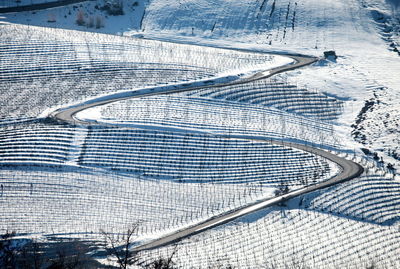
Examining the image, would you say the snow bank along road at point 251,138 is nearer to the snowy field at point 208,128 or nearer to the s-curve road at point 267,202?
the s-curve road at point 267,202

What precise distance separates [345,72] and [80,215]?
38.1 meters

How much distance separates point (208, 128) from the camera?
5338cm

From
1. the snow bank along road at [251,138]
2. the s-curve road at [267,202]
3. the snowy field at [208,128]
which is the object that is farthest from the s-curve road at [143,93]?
the s-curve road at [267,202]

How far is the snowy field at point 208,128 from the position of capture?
38062 millimetres

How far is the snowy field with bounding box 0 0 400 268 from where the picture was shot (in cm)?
3806

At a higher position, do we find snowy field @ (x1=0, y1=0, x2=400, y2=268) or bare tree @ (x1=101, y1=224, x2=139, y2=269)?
snowy field @ (x1=0, y1=0, x2=400, y2=268)

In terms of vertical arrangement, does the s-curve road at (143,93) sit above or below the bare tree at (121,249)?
above

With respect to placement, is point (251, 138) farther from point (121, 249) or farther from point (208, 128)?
point (121, 249)

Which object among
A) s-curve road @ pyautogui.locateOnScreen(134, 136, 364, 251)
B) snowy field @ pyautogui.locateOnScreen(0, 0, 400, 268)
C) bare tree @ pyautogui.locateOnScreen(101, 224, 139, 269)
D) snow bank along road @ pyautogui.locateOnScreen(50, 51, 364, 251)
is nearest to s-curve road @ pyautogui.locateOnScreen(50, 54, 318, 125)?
snow bank along road @ pyautogui.locateOnScreen(50, 51, 364, 251)

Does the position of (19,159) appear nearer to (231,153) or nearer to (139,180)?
(139,180)

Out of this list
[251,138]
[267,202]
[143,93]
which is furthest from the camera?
[143,93]

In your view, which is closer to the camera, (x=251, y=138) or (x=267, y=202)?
(x=267, y=202)

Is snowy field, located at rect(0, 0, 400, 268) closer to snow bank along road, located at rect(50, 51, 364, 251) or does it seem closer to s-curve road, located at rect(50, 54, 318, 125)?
snow bank along road, located at rect(50, 51, 364, 251)

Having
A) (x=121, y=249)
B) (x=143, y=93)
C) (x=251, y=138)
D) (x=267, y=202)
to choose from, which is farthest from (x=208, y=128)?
(x=121, y=249)
